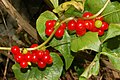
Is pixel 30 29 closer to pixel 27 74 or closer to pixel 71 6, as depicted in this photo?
pixel 27 74

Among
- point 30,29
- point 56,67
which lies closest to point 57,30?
point 56,67

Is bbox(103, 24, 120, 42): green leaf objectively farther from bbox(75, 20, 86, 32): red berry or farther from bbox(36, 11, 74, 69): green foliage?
bbox(36, 11, 74, 69): green foliage

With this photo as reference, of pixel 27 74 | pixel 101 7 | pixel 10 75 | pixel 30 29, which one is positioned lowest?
pixel 10 75

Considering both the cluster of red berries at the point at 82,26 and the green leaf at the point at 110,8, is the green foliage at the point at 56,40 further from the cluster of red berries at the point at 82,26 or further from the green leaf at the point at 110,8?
the green leaf at the point at 110,8

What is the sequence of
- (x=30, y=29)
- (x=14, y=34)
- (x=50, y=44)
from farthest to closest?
1. (x=14, y=34)
2. (x=30, y=29)
3. (x=50, y=44)

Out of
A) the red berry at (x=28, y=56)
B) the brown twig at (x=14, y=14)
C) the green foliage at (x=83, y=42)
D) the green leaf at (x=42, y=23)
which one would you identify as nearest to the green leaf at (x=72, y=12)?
the green foliage at (x=83, y=42)

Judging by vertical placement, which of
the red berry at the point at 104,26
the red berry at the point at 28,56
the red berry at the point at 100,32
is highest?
the red berry at the point at 104,26

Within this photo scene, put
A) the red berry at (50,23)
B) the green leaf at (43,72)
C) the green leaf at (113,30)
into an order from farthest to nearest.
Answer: the green leaf at (43,72)
the red berry at (50,23)
the green leaf at (113,30)
